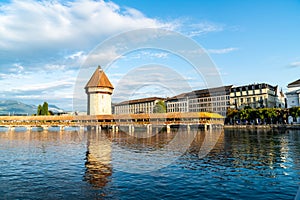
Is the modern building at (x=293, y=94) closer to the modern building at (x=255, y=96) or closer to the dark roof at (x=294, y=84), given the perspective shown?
the dark roof at (x=294, y=84)


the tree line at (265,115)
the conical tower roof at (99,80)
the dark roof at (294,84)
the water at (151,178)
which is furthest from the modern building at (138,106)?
the water at (151,178)

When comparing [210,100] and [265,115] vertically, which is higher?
[210,100]

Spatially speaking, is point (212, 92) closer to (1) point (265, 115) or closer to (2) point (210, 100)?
(2) point (210, 100)

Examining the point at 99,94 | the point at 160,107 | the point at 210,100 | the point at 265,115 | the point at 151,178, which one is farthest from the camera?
the point at 160,107

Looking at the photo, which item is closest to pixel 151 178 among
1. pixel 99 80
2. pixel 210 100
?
pixel 99 80

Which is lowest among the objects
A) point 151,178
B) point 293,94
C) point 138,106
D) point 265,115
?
point 151,178

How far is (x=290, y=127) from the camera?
178 ft

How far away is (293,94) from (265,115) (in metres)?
15.3

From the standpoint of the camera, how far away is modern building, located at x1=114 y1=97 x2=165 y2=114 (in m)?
114

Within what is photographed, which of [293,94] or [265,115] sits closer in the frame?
[265,115]

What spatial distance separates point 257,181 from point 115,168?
731 cm

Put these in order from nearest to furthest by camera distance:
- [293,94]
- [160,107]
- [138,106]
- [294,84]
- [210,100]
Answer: [293,94] < [294,84] < [210,100] < [160,107] < [138,106]

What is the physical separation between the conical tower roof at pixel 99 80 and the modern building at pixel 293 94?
52665 mm

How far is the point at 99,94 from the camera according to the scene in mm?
72750
